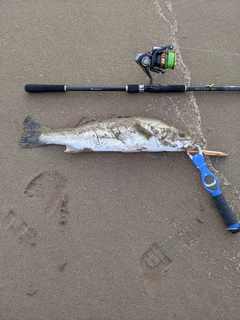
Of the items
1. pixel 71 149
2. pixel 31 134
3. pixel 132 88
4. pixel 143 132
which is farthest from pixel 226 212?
pixel 31 134

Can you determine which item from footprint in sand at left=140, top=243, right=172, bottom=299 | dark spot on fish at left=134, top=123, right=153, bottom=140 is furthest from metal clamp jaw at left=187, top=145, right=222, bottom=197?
footprint in sand at left=140, top=243, right=172, bottom=299

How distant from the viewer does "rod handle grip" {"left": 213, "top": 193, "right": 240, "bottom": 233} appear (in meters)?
3.07

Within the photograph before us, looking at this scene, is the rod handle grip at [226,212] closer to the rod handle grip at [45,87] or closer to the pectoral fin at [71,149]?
the pectoral fin at [71,149]

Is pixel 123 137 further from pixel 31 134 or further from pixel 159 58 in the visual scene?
pixel 31 134

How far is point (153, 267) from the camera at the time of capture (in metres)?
3.16

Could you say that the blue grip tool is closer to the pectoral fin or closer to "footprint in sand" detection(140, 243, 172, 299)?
"footprint in sand" detection(140, 243, 172, 299)

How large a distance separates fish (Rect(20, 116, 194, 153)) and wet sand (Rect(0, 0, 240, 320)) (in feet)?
0.53

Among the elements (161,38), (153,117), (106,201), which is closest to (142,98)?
(153,117)

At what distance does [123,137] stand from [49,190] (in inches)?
40.8

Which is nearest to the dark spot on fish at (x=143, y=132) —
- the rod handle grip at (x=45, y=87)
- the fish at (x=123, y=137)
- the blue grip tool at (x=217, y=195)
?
the fish at (x=123, y=137)

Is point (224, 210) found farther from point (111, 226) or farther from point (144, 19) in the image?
point (144, 19)

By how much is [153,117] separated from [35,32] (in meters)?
1.72

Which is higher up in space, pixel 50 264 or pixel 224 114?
pixel 224 114

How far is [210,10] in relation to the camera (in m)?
3.41
